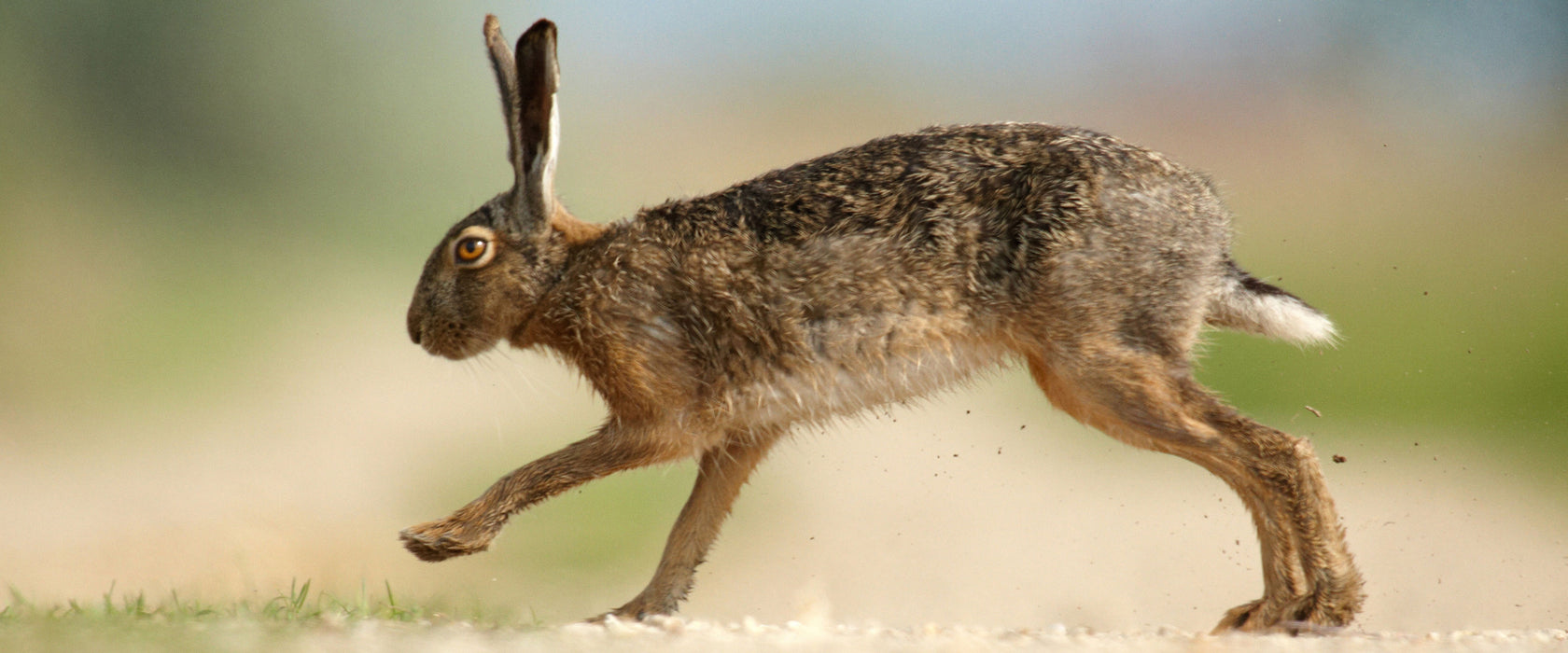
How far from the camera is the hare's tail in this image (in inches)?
188

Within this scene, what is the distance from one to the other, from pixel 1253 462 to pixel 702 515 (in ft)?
6.39

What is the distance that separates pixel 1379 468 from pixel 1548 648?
732cm

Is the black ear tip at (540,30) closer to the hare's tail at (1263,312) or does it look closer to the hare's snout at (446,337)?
the hare's snout at (446,337)

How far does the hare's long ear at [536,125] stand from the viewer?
445 cm

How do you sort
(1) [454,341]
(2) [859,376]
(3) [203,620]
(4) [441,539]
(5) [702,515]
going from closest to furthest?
(3) [203,620] < (4) [441,539] < (2) [859,376] < (1) [454,341] < (5) [702,515]

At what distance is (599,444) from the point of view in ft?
15.1

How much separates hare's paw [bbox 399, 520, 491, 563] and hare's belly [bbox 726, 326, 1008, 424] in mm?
947

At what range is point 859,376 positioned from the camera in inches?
183

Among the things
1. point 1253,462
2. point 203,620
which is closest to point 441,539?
point 203,620

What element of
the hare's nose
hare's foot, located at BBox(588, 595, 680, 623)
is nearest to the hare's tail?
hare's foot, located at BBox(588, 595, 680, 623)

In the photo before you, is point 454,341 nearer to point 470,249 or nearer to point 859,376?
point 470,249

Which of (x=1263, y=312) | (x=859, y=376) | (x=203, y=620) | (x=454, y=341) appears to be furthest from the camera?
(x=454, y=341)

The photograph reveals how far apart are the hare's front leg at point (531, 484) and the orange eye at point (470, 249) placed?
782 mm

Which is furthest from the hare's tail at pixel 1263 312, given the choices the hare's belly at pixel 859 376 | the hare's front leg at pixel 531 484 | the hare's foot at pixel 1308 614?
the hare's front leg at pixel 531 484
